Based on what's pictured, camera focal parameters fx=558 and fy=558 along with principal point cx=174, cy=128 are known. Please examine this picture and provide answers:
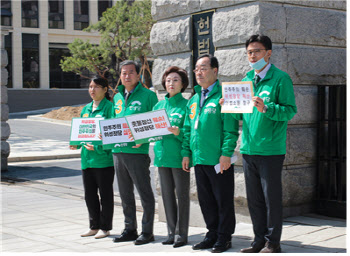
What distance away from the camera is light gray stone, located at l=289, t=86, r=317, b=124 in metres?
7.10

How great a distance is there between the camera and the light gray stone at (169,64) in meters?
7.74

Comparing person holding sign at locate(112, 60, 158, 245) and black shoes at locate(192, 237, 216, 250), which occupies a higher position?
person holding sign at locate(112, 60, 158, 245)

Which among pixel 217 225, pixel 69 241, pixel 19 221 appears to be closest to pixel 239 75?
pixel 217 225

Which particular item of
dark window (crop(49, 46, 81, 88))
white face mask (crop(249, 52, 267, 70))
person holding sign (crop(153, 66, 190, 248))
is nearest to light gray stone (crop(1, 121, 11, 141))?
person holding sign (crop(153, 66, 190, 248))

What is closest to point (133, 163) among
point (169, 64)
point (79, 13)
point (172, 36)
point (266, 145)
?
point (266, 145)

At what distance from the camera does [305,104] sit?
23.5 ft

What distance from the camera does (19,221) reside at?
26.9 ft

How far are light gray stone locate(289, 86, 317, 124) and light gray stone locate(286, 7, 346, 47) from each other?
621mm

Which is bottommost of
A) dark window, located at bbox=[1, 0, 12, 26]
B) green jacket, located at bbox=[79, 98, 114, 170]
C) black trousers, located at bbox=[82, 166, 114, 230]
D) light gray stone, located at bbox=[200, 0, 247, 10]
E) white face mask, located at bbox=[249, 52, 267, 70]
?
black trousers, located at bbox=[82, 166, 114, 230]

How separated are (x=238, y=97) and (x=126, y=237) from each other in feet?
7.55

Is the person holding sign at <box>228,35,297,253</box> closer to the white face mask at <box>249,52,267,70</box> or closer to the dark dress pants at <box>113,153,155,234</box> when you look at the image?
the white face mask at <box>249,52,267,70</box>

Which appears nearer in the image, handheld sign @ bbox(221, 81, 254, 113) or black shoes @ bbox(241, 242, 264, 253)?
handheld sign @ bbox(221, 81, 254, 113)

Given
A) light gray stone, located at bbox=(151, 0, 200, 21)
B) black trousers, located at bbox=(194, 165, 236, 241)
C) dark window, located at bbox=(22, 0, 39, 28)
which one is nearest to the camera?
black trousers, located at bbox=(194, 165, 236, 241)

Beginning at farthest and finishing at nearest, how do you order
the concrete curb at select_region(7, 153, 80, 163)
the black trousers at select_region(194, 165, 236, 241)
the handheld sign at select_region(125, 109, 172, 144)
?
the concrete curb at select_region(7, 153, 80, 163) → the handheld sign at select_region(125, 109, 172, 144) → the black trousers at select_region(194, 165, 236, 241)
